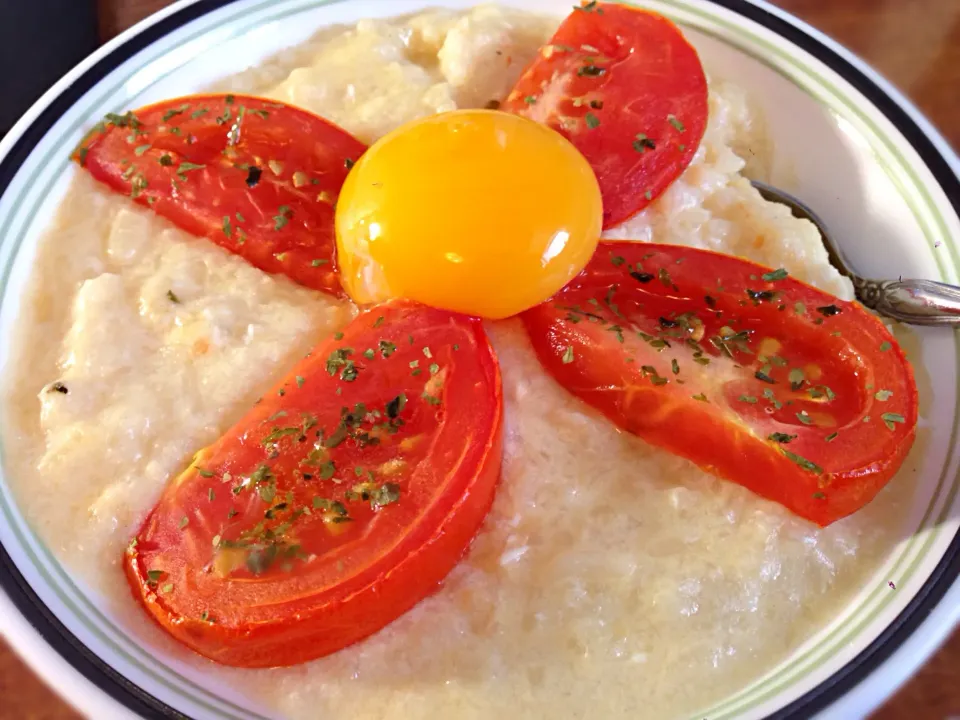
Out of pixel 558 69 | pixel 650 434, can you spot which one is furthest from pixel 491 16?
pixel 650 434

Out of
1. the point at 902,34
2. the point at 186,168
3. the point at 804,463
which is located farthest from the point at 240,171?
the point at 902,34

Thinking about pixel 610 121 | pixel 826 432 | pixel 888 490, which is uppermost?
pixel 610 121

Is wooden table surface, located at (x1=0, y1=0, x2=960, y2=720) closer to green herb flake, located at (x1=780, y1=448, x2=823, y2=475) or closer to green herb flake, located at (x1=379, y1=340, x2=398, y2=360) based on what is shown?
green herb flake, located at (x1=780, y1=448, x2=823, y2=475)

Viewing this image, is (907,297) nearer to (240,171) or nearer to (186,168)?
(240,171)

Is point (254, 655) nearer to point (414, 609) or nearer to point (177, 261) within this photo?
point (414, 609)

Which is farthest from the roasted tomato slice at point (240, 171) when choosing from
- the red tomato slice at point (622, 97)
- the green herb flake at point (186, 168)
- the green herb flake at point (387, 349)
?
the red tomato slice at point (622, 97)

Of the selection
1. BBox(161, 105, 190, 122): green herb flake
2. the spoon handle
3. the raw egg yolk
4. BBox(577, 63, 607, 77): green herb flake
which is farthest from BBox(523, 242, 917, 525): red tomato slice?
BBox(161, 105, 190, 122): green herb flake

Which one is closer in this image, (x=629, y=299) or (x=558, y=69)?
(x=629, y=299)

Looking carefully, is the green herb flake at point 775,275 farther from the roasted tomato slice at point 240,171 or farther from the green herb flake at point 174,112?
the green herb flake at point 174,112
